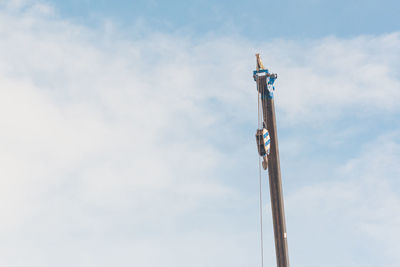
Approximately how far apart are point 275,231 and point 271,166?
12.7ft

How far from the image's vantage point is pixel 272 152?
31.2 m

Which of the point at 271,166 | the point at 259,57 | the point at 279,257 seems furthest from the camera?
the point at 259,57

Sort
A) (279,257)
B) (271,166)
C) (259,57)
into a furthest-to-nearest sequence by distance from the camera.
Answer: (259,57)
(271,166)
(279,257)

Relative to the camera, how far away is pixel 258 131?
2998 centimetres

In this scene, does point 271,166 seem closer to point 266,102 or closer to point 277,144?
point 277,144

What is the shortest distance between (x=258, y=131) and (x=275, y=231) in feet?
19.0

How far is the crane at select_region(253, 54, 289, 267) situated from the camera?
2916 cm

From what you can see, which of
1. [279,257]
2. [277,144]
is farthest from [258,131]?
[279,257]

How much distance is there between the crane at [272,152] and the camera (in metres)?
29.2

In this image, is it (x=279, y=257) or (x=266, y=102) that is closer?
(x=279, y=257)

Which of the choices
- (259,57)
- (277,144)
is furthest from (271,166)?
(259,57)

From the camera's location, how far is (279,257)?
94.5 ft

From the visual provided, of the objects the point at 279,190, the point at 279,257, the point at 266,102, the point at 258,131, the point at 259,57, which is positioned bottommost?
the point at 279,257

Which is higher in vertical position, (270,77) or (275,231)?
(270,77)
